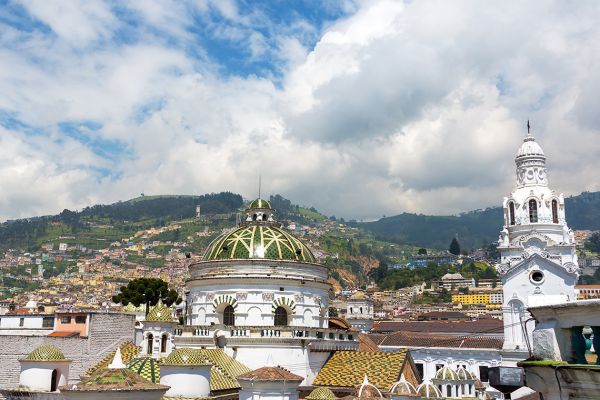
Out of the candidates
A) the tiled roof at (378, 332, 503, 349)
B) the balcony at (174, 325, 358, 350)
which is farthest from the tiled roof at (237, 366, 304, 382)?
the tiled roof at (378, 332, 503, 349)

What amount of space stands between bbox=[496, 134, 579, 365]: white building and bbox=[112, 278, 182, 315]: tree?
1272 inches

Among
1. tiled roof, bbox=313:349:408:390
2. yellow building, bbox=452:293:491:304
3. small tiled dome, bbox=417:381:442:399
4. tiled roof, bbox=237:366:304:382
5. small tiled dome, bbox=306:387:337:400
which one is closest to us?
tiled roof, bbox=237:366:304:382

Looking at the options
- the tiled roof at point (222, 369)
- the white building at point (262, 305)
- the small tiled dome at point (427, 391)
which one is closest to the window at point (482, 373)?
the white building at point (262, 305)

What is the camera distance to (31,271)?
188750 mm

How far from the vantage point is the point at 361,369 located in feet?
91.6

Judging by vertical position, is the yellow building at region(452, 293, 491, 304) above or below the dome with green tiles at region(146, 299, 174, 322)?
above

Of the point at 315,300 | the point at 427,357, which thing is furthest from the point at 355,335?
the point at 427,357

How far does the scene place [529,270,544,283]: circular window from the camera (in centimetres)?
3653

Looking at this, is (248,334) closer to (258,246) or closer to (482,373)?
(258,246)

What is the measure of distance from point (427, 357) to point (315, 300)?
85.5 ft

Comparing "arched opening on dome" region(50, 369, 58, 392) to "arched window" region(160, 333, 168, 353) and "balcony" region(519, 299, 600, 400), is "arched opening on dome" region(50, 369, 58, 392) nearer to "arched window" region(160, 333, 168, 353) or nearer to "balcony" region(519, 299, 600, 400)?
"arched window" region(160, 333, 168, 353)

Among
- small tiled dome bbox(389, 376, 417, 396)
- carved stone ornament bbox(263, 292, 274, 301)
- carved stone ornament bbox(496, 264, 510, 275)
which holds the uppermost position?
carved stone ornament bbox(496, 264, 510, 275)

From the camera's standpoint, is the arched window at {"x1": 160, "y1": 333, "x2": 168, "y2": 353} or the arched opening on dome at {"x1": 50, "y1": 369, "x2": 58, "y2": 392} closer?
the arched opening on dome at {"x1": 50, "y1": 369, "x2": 58, "y2": 392}

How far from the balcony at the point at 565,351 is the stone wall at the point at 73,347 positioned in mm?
30501
